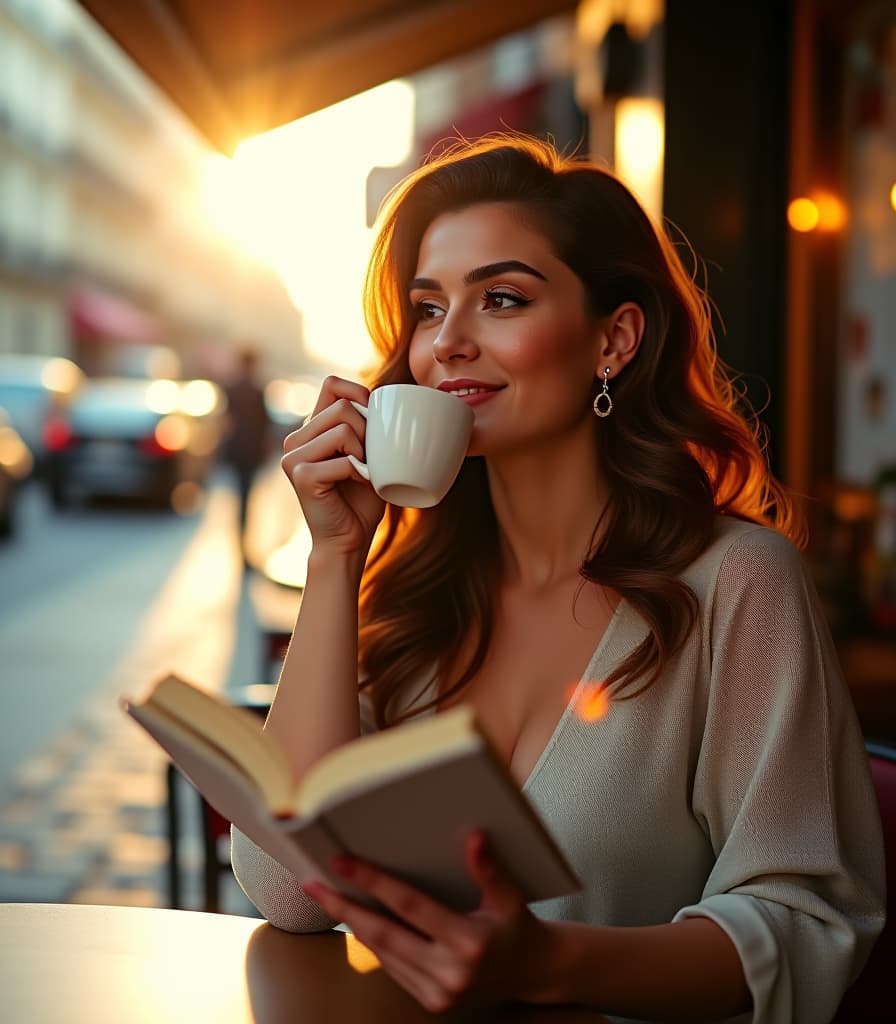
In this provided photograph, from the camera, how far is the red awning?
3850 cm

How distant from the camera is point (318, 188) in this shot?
523 cm

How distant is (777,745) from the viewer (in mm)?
1692

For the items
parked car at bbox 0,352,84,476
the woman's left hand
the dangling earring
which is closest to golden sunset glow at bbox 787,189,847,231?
the dangling earring

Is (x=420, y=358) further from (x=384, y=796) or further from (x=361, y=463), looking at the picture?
(x=384, y=796)

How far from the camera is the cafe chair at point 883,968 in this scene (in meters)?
1.80

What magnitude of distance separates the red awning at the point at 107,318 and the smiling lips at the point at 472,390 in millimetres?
38036

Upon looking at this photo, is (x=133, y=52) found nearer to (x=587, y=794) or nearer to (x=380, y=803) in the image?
(x=587, y=794)

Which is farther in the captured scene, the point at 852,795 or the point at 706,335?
the point at 706,335

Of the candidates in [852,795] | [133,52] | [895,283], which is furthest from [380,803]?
[895,283]

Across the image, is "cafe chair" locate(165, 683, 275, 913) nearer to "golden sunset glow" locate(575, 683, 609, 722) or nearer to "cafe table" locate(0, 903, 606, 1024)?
"golden sunset glow" locate(575, 683, 609, 722)

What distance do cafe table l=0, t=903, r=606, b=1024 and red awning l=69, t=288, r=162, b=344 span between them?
1515 inches

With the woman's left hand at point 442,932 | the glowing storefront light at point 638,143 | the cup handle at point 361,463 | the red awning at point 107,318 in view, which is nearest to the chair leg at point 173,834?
the cup handle at point 361,463

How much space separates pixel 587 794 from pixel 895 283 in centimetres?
374

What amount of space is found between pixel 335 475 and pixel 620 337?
1.89 feet
